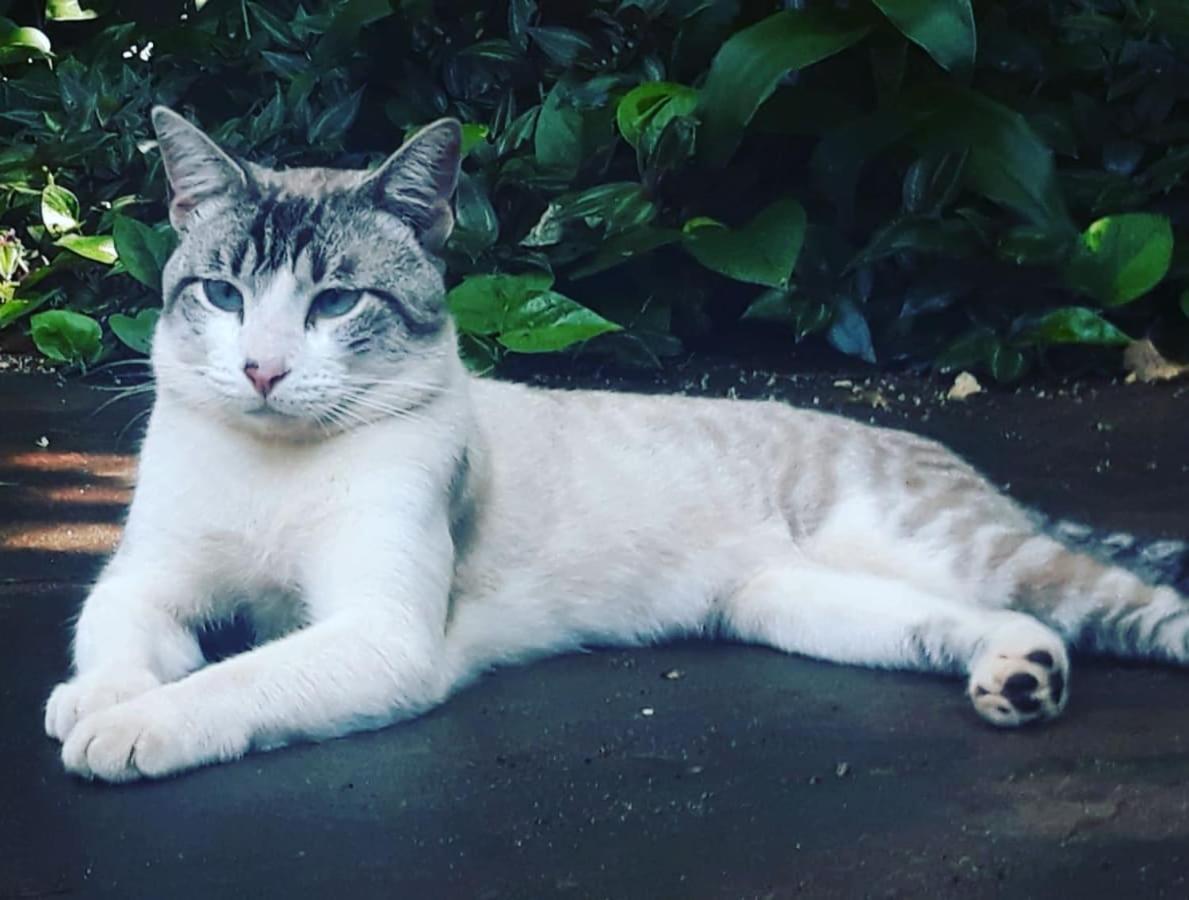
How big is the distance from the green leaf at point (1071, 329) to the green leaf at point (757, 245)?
0.55 metres

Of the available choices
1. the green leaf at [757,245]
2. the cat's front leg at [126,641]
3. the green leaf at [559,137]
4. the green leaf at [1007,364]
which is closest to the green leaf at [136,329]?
the green leaf at [559,137]

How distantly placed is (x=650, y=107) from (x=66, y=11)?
1.90 m

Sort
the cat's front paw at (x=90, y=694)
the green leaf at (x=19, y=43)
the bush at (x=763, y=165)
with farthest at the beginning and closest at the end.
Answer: the green leaf at (x=19, y=43) → the bush at (x=763, y=165) → the cat's front paw at (x=90, y=694)

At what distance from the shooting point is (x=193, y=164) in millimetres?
1973

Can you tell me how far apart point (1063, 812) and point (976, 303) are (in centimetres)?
218

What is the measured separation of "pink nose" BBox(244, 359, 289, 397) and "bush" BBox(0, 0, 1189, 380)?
1409mm

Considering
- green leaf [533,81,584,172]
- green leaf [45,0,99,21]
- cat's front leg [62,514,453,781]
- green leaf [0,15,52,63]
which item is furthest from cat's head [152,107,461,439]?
green leaf [45,0,99,21]

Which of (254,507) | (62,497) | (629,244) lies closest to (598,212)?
(629,244)

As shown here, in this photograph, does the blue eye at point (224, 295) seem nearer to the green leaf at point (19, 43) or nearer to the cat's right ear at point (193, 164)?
the cat's right ear at point (193, 164)

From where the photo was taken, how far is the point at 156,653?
5.90 ft

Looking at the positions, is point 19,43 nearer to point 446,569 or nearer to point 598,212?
point 598,212

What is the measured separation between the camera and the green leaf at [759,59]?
325 cm

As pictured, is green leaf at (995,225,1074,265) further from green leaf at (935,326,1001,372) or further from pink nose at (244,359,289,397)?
pink nose at (244,359,289,397)

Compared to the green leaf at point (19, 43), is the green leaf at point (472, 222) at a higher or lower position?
lower
